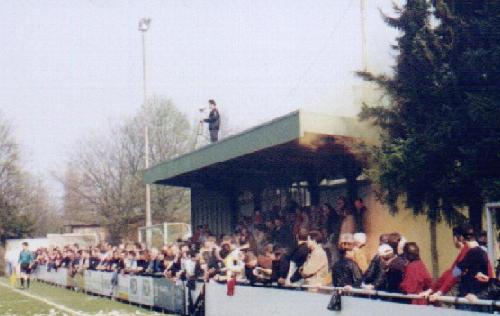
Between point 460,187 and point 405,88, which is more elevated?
point 405,88

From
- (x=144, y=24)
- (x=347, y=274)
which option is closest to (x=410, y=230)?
(x=347, y=274)

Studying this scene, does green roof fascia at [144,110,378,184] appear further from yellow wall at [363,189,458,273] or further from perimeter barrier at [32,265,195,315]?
perimeter barrier at [32,265,195,315]

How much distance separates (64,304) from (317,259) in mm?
10881

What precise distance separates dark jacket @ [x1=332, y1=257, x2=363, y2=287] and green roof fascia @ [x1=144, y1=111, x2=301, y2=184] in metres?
4.35

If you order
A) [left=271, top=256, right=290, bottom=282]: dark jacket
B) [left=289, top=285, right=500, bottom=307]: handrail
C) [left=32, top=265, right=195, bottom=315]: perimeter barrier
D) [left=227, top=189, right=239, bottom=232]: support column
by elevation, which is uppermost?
[left=227, top=189, right=239, bottom=232]: support column

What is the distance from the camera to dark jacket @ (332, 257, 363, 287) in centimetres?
1102

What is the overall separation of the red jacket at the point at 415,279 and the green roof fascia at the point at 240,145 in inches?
224

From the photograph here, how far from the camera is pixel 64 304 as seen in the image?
68.7ft

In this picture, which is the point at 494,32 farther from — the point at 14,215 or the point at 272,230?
the point at 14,215

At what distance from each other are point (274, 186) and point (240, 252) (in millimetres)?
7626

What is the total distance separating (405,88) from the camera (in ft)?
41.3

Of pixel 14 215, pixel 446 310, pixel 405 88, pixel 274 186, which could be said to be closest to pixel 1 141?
pixel 14 215

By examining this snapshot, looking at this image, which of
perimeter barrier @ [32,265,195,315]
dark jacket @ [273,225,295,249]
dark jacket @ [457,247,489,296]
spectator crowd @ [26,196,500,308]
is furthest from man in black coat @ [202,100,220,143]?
dark jacket @ [457,247,489,296]

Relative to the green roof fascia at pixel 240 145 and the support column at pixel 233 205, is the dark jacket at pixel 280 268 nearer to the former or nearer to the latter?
the green roof fascia at pixel 240 145
